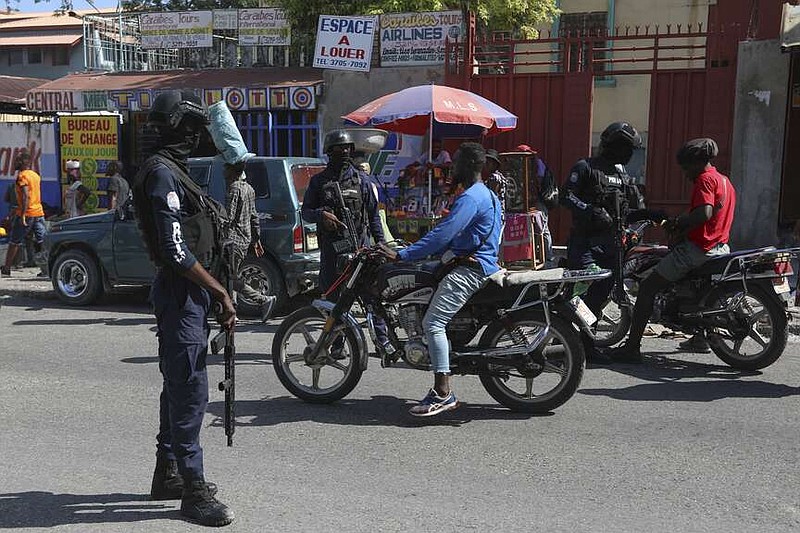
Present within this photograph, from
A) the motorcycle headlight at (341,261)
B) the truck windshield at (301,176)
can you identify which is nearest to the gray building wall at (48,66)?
the truck windshield at (301,176)

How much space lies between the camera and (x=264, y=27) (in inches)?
667

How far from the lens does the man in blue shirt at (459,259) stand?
17.5 ft

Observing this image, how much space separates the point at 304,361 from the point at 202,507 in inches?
80.2

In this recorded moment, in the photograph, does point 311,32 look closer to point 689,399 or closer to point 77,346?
point 77,346

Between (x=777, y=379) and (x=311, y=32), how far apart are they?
12.6 meters

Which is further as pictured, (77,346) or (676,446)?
(77,346)

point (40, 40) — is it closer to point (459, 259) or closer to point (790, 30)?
point (790, 30)

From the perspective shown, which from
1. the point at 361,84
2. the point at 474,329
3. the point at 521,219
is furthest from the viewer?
the point at 361,84

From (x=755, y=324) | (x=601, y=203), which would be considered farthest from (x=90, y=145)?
(x=755, y=324)

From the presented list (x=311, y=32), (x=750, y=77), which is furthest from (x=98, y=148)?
(x=750, y=77)

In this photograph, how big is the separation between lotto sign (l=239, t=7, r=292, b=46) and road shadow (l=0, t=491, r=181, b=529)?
13.7 metres

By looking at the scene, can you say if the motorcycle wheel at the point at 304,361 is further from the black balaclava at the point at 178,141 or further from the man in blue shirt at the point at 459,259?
the black balaclava at the point at 178,141

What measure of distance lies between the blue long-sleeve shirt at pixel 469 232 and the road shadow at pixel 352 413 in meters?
0.98

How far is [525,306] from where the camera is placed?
5512 millimetres
